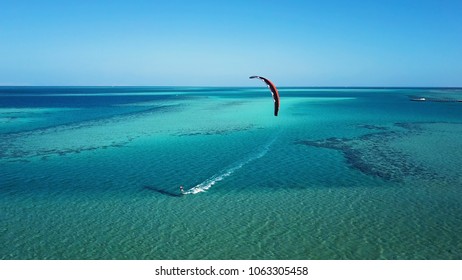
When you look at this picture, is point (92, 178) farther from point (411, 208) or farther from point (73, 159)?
point (411, 208)

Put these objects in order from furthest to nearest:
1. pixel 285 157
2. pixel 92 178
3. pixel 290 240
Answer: pixel 285 157 → pixel 92 178 → pixel 290 240

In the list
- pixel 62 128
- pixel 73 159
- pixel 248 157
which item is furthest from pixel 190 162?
pixel 62 128

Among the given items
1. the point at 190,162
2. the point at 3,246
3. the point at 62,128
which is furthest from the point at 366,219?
the point at 62,128

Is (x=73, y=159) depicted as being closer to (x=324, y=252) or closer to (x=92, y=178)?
(x=92, y=178)

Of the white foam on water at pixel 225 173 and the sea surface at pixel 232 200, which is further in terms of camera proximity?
the white foam on water at pixel 225 173

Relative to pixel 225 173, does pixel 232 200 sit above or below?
below

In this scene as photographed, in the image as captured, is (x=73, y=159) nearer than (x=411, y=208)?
No

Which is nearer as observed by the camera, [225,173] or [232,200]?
[232,200]

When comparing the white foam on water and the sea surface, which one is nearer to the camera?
the sea surface
